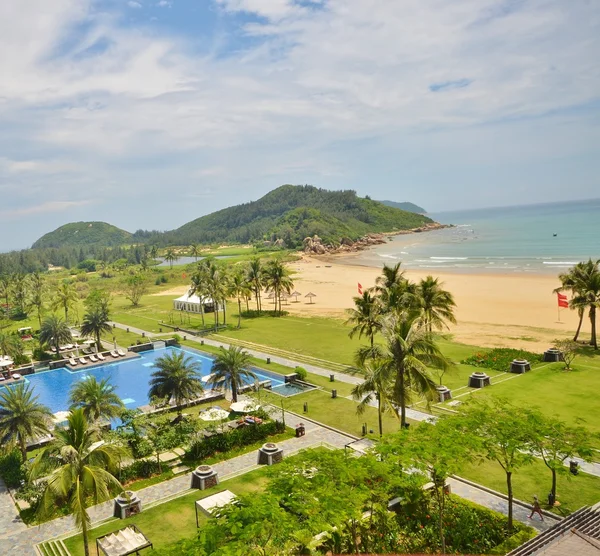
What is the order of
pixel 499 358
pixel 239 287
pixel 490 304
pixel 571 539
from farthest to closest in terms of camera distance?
pixel 490 304, pixel 239 287, pixel 499 358, pixel 571 539

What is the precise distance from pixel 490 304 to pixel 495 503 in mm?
46804

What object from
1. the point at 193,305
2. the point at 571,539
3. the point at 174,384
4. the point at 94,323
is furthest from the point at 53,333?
the point at 571,539

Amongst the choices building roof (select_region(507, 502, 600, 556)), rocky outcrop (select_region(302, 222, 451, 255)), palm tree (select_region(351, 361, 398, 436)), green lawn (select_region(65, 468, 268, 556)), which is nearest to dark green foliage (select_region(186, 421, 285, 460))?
green lawn (select_region(65, 468, 268, 556))

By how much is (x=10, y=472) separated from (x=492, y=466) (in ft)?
78.0

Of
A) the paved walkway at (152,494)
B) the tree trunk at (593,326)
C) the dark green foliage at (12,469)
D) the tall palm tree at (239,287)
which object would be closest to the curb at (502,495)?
the paved walkway at (152,494)

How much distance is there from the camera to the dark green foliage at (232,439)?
24906 millimetres

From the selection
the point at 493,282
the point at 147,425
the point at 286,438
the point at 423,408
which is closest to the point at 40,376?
the point at 147,425

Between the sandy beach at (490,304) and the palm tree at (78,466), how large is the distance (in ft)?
119

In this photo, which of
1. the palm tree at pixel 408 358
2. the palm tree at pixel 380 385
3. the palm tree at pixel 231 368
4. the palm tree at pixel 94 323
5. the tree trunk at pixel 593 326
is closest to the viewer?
the palm tree at pixel 408 358

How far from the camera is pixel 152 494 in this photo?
21875mm

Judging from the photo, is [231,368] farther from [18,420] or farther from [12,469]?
[12,469]

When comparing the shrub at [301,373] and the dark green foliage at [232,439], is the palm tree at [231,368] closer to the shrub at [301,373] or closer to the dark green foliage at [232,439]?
the dark green foliage at [232,439]

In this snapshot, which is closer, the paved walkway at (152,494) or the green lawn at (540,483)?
the paved walkway at (152,494)

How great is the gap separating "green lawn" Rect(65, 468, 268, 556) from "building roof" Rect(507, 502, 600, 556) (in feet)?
28.7
